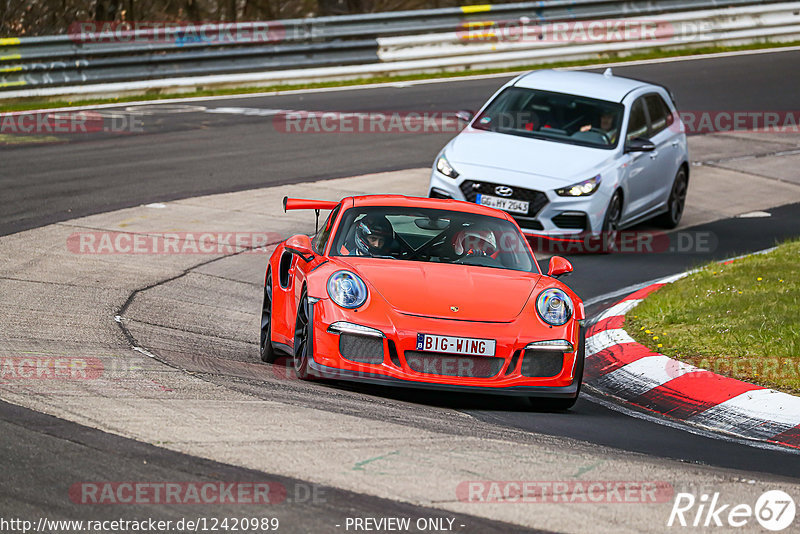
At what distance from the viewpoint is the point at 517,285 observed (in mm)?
8141

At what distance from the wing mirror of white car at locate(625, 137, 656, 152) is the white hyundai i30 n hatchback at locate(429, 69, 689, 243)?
0.01 metres

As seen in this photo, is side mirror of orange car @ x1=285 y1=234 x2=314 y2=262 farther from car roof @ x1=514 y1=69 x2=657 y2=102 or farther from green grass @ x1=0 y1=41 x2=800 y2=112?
green grass @ x1=0 y1=41 x2=800 y2=112

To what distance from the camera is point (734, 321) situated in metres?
9.87

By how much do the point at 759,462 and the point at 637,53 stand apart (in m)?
22.9

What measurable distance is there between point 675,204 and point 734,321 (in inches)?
235

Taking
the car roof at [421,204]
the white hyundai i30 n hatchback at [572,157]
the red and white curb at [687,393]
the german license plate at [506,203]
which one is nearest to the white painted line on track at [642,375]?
the red and white curb at [687,393]

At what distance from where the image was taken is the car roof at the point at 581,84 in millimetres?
14867

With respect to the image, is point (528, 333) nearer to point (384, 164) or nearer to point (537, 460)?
point (537, 460)

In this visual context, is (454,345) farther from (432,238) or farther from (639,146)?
(639,146)

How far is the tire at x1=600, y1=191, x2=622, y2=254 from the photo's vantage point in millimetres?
13633

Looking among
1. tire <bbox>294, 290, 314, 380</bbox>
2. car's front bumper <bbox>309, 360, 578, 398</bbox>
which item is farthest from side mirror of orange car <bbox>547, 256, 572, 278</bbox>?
tire <bbox>294, 290, 314, 380</bbox>

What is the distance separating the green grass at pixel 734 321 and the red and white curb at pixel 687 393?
157 millimetres

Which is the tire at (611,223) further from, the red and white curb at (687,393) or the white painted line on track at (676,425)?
the white painted line on track at (676,425)

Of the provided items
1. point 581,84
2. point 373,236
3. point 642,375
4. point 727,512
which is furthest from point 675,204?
point 727,512
